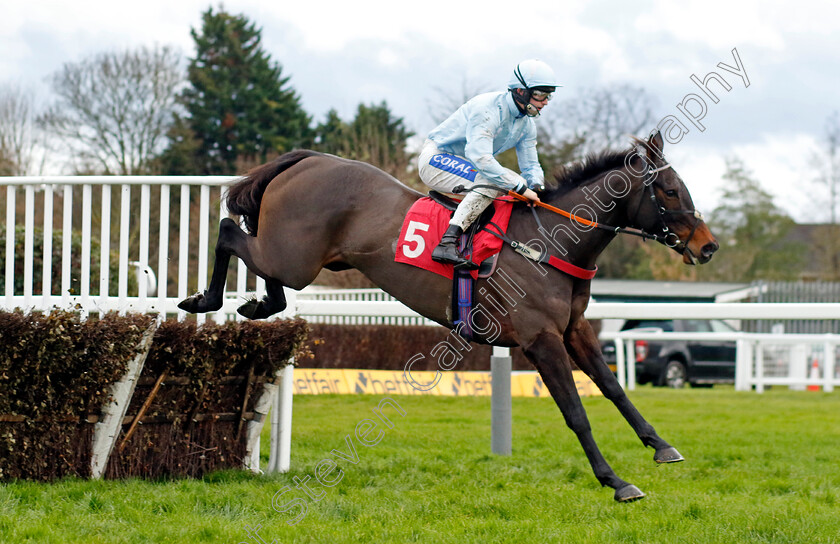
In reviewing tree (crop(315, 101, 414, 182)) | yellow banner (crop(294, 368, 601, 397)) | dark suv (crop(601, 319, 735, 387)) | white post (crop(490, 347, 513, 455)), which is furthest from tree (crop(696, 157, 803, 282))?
white post (crop(490, 347, 513, 455))

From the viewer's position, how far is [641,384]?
1711 centimetres

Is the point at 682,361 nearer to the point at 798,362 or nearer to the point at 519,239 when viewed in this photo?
the point at 798,362

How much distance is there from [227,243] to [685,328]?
14.3 meters

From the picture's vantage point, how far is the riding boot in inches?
189

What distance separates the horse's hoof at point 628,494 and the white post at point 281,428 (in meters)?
2.28

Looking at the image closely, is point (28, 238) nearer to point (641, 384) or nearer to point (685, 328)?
point (641, 384)

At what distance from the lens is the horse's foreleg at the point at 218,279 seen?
5.41 metres

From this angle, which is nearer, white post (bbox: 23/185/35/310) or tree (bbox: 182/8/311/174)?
white post (bbox: 23/185/35/310)

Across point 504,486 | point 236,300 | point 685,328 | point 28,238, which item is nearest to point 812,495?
point 504,486

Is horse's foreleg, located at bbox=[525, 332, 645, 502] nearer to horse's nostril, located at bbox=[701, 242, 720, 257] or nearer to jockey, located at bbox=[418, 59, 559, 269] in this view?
jockey, located at bbox=[418, 59, 559, 269]

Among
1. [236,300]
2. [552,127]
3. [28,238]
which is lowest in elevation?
[236,300]

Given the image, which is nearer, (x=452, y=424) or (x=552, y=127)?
(x=452, y=424)

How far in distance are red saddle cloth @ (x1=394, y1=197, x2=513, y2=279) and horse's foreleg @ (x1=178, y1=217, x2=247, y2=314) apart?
1.07 meters

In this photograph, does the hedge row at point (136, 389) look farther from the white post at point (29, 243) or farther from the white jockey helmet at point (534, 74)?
the white jockey helmet at point (534, 74)
